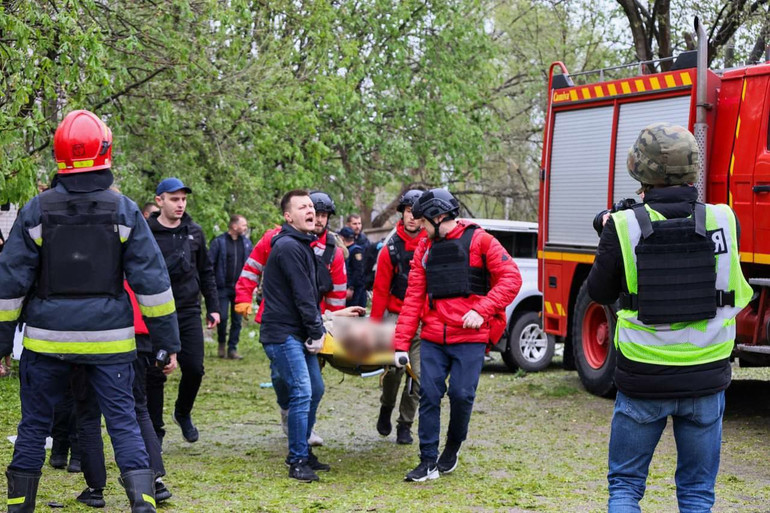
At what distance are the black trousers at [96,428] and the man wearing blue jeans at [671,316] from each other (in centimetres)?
282

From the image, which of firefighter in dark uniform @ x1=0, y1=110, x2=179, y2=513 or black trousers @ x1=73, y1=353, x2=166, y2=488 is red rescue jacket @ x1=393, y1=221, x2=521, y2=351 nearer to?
black trousers @ x1=73, y1=353, x2=166, y2=488

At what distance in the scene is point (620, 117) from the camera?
10.3m

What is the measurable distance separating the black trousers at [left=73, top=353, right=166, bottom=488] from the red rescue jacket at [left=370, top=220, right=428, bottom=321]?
2.31m

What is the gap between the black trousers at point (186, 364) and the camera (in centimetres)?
714

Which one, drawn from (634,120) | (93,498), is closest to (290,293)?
(93,498)

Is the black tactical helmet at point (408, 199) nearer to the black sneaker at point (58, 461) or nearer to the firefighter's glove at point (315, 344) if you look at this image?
the firefighter's glove at point (315, 344)

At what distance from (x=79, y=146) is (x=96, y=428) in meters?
1.60

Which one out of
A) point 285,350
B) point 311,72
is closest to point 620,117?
point 285,350

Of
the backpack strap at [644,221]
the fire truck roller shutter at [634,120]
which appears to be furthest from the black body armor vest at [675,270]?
the fire truck roller shutter at [634,120]

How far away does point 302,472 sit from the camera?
706cm

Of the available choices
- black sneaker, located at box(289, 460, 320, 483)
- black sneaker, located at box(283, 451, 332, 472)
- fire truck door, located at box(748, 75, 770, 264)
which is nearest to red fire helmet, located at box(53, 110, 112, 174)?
black sneaker, located at box(289, 460, 320, 483)

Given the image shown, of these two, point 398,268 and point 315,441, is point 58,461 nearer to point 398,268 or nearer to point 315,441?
point 315,441

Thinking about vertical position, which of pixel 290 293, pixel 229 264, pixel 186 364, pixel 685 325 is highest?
pixel 685 325

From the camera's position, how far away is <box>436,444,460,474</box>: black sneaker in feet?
24.0
